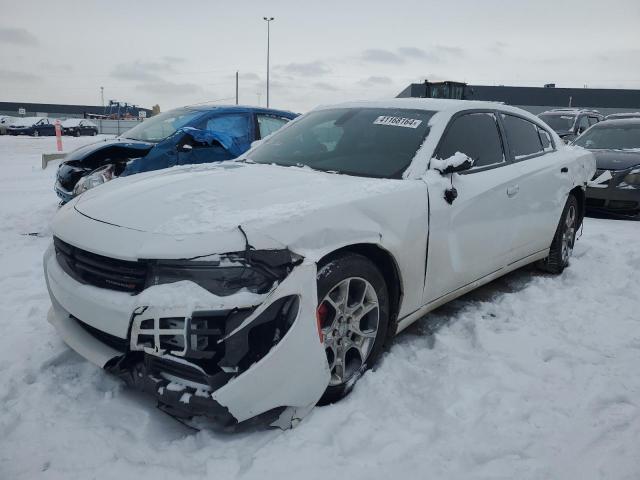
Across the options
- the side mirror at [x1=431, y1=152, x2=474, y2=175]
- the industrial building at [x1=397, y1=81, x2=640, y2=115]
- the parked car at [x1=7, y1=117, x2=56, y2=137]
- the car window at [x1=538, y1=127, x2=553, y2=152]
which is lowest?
the parked car at [x1=7, y1=117, x2=56, y2=137]

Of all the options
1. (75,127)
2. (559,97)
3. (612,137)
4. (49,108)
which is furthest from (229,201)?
(49,108)

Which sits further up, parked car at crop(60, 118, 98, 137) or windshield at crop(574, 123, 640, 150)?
windshield at crop(574, 123, 640, 150)

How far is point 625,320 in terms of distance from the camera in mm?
3562

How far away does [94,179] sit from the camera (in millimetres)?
5676

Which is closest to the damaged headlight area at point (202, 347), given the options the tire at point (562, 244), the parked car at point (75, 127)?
the tire at point (562, 244)

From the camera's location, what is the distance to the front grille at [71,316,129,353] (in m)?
2.15

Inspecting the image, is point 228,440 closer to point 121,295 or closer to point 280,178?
point 121,295

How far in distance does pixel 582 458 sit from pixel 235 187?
2024 millimetres

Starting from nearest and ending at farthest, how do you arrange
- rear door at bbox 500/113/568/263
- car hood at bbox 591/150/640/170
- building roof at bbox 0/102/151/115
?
rear door at bbox 500/113/568/263
car hood at bbox 591/150/640/170
building roof at bbox 0/102/151/115

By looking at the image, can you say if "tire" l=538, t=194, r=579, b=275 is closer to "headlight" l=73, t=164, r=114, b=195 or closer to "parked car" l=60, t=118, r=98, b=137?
"headlight" l=73, t=164, r=114, b=195

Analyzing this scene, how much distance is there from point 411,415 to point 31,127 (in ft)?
121

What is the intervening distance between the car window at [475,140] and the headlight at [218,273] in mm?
1594

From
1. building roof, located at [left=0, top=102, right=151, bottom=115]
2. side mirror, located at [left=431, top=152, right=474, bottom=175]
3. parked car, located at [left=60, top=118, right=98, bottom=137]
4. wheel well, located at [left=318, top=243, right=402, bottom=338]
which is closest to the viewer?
wheel well, located at [left=318, top=243, right=402, bottom=338]

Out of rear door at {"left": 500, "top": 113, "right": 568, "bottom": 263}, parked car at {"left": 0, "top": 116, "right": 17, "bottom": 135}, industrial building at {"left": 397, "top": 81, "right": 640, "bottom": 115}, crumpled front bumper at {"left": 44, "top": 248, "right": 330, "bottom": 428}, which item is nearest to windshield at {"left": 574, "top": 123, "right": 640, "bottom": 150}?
rear door at {"left": 500, "top": 113, "right": 568, "bottom": 263}
